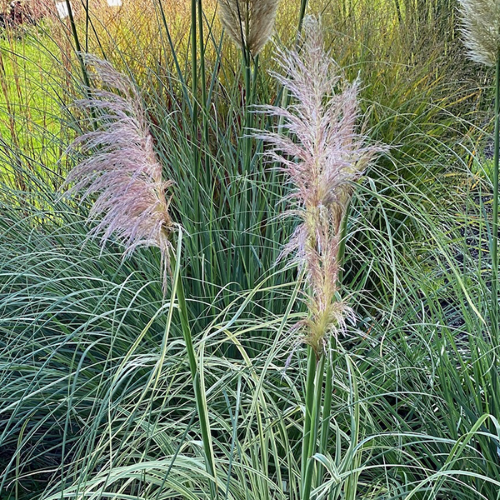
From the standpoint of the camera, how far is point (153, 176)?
1226mm

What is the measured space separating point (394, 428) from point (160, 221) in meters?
1.19

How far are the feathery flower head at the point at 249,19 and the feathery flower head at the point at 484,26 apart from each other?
0.58 m

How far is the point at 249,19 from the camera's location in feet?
7.21

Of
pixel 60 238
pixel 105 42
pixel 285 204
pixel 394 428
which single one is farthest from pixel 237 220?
pixel 105 42

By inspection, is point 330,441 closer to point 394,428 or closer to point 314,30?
point 394,428

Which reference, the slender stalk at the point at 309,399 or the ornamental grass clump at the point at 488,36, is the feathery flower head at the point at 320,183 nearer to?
the slender stalk at the point at 309,399

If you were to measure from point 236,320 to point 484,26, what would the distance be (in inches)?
43.0

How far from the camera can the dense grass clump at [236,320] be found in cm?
135

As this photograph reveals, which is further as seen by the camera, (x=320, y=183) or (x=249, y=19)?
(x=249, y=19)

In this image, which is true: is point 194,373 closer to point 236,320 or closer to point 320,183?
point 320,183

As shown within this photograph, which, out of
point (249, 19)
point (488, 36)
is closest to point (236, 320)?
point (249, 19)

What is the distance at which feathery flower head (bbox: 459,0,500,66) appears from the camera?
6.48ft

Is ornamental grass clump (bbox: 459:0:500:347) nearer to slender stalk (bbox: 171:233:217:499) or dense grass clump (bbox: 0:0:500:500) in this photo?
dense grass clump (bbox: 0:0:500:500)

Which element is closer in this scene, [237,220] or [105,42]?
[237,220]
